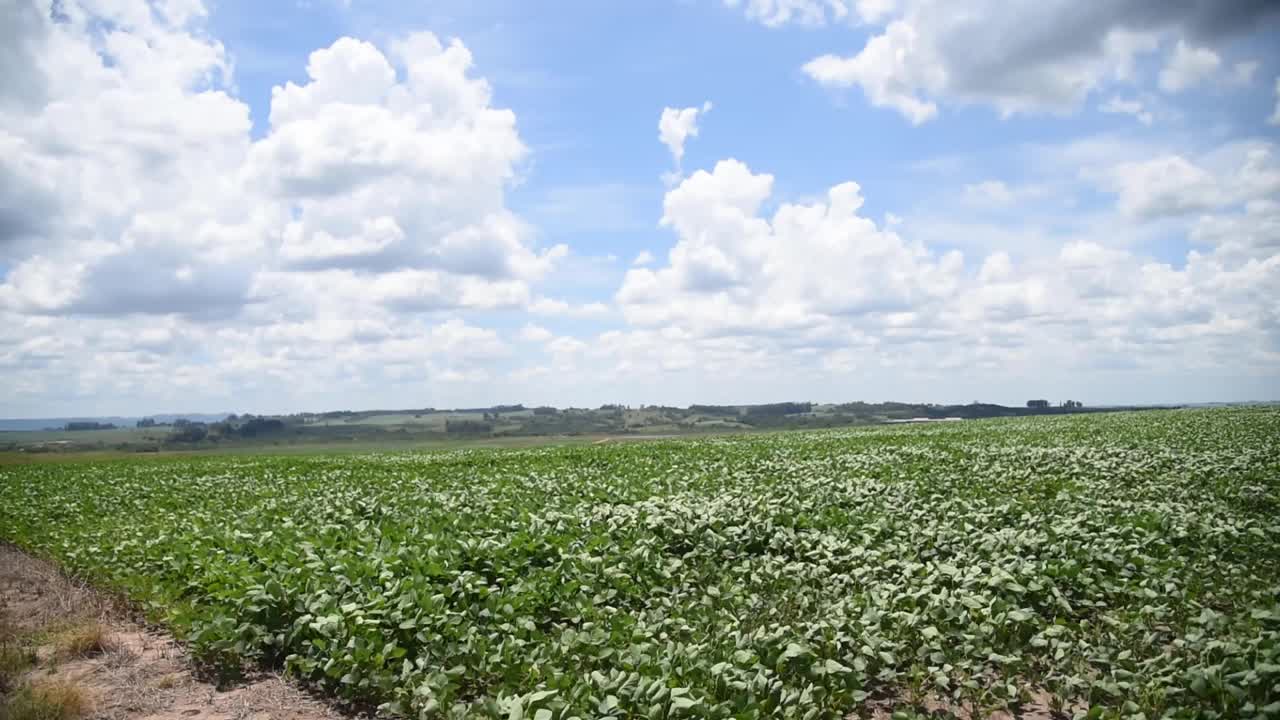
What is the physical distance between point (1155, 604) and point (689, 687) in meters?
6.61

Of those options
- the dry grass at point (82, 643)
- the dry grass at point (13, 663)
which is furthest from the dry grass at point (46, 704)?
the dry grass at point (82, 643)

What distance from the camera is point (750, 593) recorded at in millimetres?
10445

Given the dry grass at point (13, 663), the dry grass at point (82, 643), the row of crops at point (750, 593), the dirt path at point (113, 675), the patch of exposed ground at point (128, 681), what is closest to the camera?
the row of crops at point (750, 593)

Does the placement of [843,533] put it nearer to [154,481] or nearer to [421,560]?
[421,560]

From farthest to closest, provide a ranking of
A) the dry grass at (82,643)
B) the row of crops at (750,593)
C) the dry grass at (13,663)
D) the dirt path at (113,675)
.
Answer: the dry grass at (82,643), the dry grass at (13,663), the dirt path at (113,675), the row of crops at (750,593)

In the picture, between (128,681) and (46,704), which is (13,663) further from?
(46,704)

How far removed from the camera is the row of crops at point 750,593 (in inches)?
280

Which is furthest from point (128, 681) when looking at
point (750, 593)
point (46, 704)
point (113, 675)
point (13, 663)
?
point (750, 593)

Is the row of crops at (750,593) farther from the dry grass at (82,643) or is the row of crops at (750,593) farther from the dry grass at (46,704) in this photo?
the dry grass at (46,704)

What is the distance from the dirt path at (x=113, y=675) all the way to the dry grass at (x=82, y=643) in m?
0.01

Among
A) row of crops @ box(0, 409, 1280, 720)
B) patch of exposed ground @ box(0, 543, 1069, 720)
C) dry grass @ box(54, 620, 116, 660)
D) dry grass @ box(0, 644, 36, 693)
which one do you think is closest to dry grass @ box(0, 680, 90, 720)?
patch of exposed ground @ box(0, 543, 1069, 720)

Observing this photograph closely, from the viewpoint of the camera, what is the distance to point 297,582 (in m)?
10.4

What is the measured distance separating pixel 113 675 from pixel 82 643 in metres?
1.34

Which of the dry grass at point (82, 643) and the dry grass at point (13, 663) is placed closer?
the dry grass at point (13, 663)
